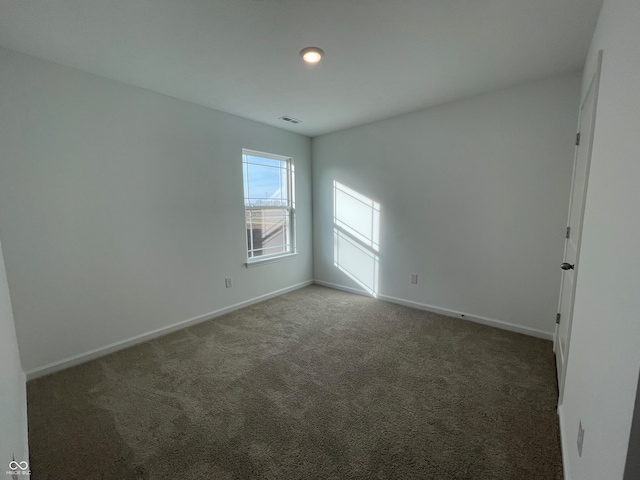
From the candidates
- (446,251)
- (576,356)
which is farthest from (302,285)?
(576,356)

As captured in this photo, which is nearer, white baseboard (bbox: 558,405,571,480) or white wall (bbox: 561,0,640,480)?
white wall (bbox: 561,0,640,480)

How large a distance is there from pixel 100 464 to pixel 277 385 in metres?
1.05

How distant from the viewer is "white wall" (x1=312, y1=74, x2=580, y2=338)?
2.56 m

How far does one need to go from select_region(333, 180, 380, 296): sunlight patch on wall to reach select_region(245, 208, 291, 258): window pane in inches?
31.9

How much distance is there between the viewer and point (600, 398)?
94 cm

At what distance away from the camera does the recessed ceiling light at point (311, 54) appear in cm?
199

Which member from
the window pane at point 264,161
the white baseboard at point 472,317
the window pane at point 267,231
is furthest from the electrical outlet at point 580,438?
the window pane at point 264,161

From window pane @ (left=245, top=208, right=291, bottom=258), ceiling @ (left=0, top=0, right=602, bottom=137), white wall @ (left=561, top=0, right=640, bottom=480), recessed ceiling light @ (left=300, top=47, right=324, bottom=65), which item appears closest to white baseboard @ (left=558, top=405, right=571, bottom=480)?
white wall @ (left=561, top=0, right=640, bottom=480)

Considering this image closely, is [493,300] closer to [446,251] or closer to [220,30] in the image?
[446,251]

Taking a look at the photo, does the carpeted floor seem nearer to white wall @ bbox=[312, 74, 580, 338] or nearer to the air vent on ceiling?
white wall @ bbox=[312, 74, 580, 338]

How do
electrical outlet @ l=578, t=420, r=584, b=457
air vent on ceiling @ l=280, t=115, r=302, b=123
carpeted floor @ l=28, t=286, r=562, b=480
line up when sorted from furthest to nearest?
air vent on ceiling @ l=280, t=115, r=302, b=123
carpeted floor @ l=28, t=286, r=562, b=480
electrical outlet @ l=578, t=420, r=584, b=457

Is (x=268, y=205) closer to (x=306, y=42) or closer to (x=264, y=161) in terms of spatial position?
(x=264, y=161)

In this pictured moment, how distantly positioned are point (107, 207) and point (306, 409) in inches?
95.5

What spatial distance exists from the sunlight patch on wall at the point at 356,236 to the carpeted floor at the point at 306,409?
123cm
